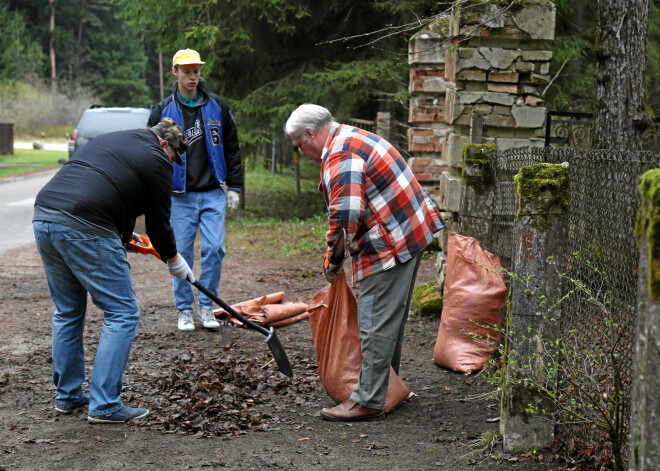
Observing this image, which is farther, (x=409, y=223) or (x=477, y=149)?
(x=477, y=149)

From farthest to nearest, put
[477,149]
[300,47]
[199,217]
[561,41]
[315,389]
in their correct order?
[300,47], [561,41], [199,217], [477,149], [315,389]

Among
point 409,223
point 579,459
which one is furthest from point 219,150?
point 579,459

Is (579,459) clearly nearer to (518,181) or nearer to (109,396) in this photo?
(518,181)

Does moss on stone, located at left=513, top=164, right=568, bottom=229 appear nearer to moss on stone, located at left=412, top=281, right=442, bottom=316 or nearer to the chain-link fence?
the chain-link fence

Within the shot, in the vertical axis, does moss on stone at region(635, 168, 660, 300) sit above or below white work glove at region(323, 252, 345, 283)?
above

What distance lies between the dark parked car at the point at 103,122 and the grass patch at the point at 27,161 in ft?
32.9

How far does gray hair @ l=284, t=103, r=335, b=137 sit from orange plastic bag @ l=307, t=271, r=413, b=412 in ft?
2.80

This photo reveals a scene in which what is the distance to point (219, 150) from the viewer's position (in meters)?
6.03

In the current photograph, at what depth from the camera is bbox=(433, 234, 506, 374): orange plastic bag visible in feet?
16.0

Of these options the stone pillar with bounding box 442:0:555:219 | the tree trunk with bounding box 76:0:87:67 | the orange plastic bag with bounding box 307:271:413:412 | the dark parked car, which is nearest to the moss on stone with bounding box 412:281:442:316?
the stone pillar with bounding box 442:0:555:219

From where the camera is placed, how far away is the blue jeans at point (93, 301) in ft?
13.0

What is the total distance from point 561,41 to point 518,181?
951 centimetres

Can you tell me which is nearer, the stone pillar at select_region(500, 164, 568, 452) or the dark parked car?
the stone pillar at select_region(500, 164, 568, 452)

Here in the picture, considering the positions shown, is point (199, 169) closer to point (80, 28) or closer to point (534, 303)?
point (534, 303)
